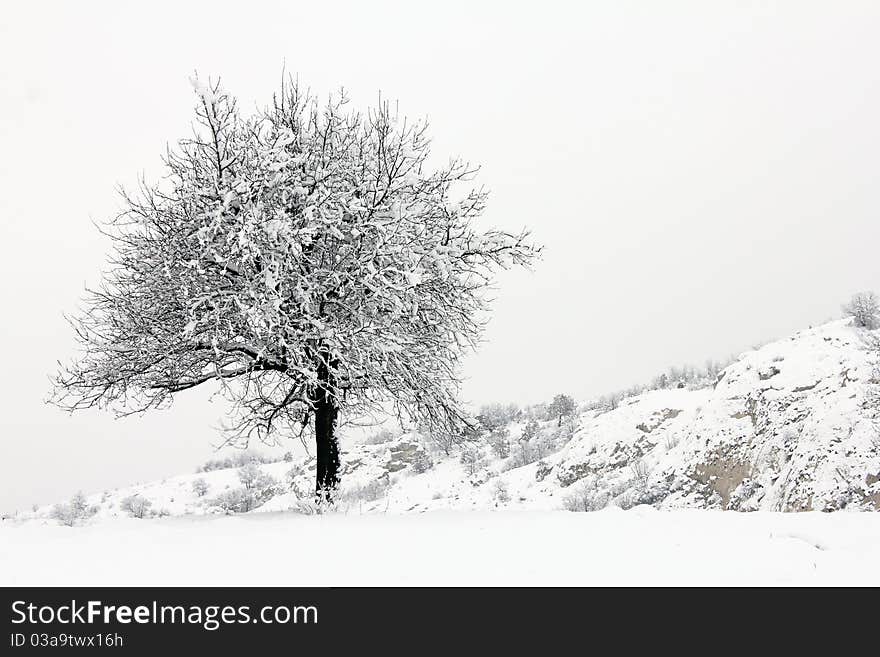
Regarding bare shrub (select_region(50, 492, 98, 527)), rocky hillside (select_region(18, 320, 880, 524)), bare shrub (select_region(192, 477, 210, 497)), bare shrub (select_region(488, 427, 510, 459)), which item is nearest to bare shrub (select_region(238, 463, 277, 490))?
rocky hillside (select_region(18, 320, 880, 524))

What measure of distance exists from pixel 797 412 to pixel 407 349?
36.2ft

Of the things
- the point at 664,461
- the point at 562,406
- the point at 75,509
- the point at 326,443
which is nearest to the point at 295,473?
the point at 75,509

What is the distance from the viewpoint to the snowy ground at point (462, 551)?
15.2ft

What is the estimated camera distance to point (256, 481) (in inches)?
961

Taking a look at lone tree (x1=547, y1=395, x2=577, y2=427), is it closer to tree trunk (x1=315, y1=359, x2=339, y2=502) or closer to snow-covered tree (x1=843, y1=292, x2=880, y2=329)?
snow-covered tree (x1=843, y1=292, x2=880, y2=329)

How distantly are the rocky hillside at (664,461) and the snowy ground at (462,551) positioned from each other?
2795mm

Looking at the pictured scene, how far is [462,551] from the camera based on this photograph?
542 centimetres

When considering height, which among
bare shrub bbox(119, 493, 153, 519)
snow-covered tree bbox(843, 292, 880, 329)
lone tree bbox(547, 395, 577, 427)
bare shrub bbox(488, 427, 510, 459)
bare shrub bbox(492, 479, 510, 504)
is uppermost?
snow-covered tree bbox(843, 292, 880, 329)

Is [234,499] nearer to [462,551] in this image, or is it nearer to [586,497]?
[586,497]

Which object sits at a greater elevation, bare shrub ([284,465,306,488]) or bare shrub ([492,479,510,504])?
bare shrub ([284,465,306,488])

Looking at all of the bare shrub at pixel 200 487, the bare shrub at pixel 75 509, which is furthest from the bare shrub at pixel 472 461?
the bare shrub at pixel 75 509

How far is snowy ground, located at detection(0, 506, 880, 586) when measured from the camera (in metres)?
4.64

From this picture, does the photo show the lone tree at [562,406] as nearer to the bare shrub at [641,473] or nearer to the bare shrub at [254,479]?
the bare shrub at [641,473]

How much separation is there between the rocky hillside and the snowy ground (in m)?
2.80
